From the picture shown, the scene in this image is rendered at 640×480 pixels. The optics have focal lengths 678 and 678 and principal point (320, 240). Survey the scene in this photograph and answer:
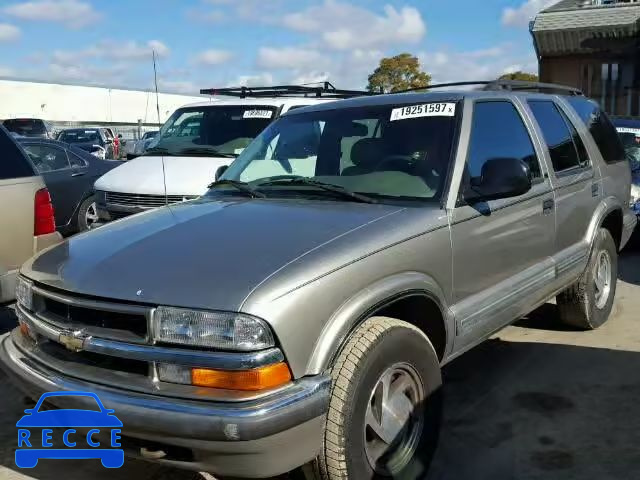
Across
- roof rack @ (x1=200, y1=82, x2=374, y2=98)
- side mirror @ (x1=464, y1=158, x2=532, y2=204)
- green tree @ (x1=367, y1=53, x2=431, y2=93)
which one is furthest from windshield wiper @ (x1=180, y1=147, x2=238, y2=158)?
green tree @ (x1=367, y1=53, x2=431, y2=93)

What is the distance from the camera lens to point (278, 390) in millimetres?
2484

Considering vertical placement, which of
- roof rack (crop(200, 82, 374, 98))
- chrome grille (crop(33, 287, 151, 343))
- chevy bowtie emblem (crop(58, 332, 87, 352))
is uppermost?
roof rack (crop(200, 82, 374, 98))

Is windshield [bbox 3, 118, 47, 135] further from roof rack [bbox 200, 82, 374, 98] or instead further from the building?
the building

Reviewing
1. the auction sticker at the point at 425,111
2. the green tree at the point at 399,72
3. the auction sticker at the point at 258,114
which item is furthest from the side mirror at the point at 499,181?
the green tree at the point at 399,72

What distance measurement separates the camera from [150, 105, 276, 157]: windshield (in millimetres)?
7991

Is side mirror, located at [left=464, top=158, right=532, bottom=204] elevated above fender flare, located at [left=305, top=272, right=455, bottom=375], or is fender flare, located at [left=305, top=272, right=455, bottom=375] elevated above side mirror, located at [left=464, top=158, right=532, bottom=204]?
side mirror, located at [left=464, top=158, right=532, bottom=204]

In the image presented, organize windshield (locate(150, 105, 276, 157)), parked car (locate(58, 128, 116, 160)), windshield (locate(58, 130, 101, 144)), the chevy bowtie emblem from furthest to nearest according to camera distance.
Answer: windshield (locate(58, 130, 101, 144)) → parked car (locate(58, 128, 116, 160)) → windshield (locate(150, 105, 276, 157)) → the chevy bowtie emblem

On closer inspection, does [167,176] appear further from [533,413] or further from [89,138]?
[89,138]

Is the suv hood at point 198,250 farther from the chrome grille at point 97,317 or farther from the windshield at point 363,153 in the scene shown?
the windshield at point 363,153

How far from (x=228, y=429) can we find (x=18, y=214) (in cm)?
326

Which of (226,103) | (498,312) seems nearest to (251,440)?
(498,312)

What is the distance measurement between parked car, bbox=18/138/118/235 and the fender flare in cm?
722

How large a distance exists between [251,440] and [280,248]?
2.65 feet

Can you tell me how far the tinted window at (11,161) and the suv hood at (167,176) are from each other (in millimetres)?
1998
